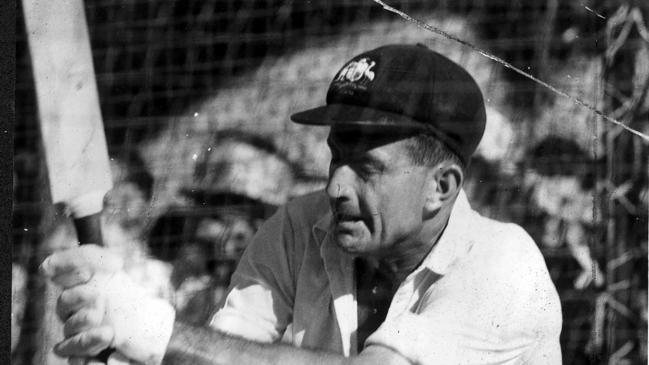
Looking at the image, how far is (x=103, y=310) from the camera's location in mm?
2672

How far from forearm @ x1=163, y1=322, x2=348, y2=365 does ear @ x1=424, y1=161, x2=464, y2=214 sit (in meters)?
0.44

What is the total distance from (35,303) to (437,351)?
1119mm

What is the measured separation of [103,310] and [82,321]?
7 cm

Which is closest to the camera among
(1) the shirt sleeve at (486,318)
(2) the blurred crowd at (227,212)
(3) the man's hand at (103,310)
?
(1) the shirt sleeve at (486,318)

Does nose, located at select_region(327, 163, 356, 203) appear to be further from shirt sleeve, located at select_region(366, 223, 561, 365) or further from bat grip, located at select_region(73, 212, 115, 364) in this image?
bat grip, located at select_region(73, 212, 115, 364)

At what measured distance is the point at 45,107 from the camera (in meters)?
2.76

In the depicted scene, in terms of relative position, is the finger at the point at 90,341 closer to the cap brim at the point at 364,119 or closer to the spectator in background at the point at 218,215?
the spectator in background at the point at 218,215

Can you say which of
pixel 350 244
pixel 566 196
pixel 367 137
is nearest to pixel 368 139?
pixel 367 137

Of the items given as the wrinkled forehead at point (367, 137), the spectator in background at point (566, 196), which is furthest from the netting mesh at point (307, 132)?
the wrinkled forehead at point (367, 137)

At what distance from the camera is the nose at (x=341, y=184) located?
2.47 meters

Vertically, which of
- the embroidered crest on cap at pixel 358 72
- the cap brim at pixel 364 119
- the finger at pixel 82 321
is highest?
the embroidered crest on cap at pixel 358 72

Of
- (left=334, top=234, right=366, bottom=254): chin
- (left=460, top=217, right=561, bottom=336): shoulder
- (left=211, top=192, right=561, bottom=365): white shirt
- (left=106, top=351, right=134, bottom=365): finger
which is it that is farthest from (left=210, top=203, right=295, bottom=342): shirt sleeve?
(left=460, top=217, right=561, bottom=336): shoulder

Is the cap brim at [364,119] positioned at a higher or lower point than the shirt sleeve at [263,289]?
higher

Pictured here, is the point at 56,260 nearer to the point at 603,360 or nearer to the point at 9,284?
the point at 9,284
